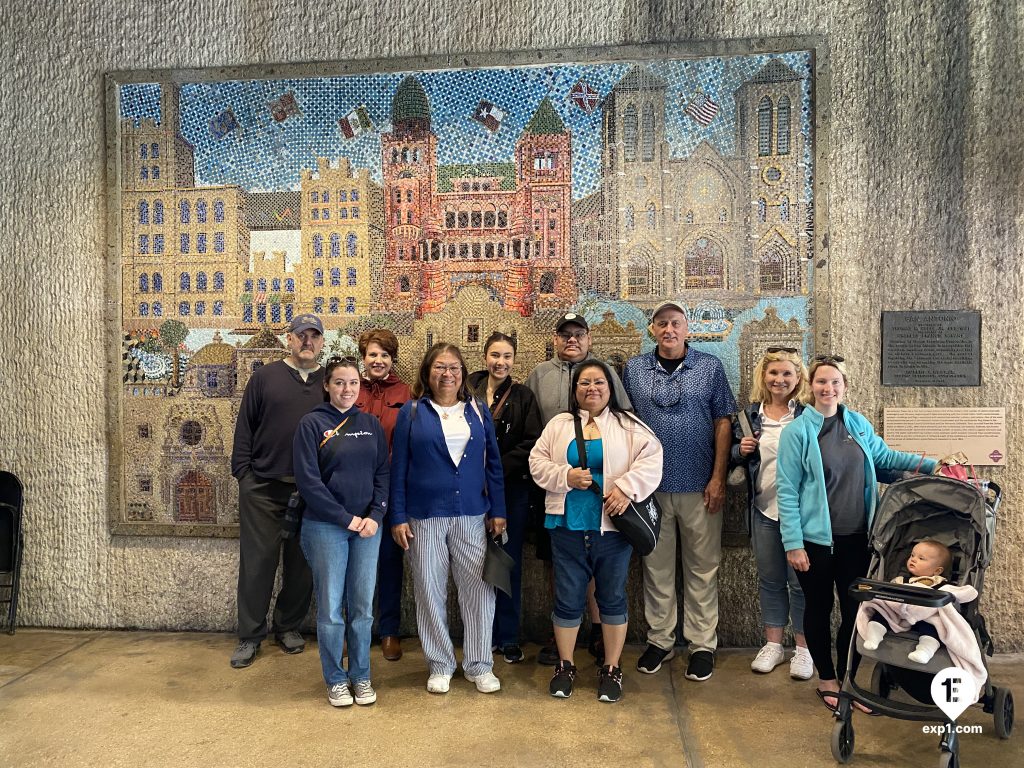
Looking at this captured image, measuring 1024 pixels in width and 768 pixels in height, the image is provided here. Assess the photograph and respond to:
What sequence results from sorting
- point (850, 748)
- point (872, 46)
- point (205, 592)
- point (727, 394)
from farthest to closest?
point (205, 592), point (872, 46), point (727, 394), point (850, 748)

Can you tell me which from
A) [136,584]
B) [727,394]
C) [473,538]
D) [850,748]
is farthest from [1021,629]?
[136,584]

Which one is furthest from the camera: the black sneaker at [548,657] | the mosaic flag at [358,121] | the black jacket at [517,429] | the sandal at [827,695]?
the mosaic flag at [358,121]

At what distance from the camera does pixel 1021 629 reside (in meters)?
4.25

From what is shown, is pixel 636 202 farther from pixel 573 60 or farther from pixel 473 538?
pixel 473 538

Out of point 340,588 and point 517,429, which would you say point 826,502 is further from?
point 340,588

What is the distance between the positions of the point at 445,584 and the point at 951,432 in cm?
294

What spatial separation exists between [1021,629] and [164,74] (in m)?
6.01

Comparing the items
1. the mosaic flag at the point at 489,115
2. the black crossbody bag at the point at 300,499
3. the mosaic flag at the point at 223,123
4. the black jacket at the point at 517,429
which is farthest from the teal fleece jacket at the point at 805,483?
the mosaic flag at the point at 223,123

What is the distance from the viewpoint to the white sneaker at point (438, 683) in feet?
12.2

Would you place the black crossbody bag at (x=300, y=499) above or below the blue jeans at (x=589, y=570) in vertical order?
above

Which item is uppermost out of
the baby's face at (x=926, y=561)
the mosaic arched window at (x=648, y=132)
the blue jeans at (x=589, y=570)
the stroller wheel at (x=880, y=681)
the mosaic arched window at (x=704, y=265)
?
the mosaic arched window at (x=648, y=132)

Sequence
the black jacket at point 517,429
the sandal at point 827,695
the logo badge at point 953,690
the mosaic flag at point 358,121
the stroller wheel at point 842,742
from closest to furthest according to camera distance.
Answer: the logo badge at point 953,690
the stroller wheel at point 842,742
the sandal at point 827,695
the black jacket at point 517,429
the mosaic flag at point 358,121

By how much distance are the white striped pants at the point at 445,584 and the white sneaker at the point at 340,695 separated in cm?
41

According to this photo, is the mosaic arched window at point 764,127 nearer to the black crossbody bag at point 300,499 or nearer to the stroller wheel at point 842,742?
the black crossbody bag at point 300,499
